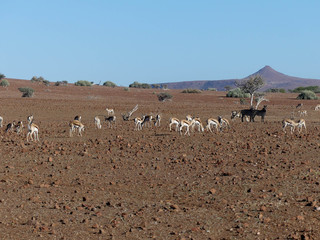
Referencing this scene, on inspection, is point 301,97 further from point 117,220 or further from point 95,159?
point 117,220

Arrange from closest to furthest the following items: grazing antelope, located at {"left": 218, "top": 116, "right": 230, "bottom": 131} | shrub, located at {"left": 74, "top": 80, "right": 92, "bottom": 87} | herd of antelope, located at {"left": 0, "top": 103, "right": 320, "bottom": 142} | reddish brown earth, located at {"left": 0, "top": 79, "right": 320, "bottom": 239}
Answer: reddish brown earth, located at {"left": 0, "top": 79, "right": 320, "bottom": 239} → herd of antelope, located at {"left": 0, "top": 103, "right": 320, "bottom": 142} → grazing antelope, located at {"left": 218, "top": 116, "right": 230, "bottom": 131} → shrub, located at {"left": 74, "top": 80, "right": 92, "bottom": 87}

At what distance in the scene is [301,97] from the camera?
58812mm

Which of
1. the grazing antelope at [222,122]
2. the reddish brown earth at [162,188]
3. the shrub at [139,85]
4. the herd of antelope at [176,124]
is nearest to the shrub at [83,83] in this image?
the shrub at [139,85]

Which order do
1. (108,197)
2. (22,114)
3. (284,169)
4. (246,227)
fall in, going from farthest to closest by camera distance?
(22,114) → (284,169) → (108,197) → (246,227)

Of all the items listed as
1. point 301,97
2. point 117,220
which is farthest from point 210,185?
point 301,97

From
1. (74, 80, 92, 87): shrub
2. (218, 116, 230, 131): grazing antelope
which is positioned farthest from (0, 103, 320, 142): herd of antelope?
(74, 80, 92, 87): shrub

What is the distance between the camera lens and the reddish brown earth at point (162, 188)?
7793mm

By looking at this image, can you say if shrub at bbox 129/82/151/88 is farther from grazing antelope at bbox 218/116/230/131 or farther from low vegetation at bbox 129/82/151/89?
grazing antelope at bbox 218/116/230/131

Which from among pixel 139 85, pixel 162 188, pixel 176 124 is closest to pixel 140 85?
pixel 139 85

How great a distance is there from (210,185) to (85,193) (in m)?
2.97

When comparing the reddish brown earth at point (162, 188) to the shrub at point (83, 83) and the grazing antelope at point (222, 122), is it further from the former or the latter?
the shrub at point (83, 83)

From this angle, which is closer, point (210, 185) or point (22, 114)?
point (210, 185)

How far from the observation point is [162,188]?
10492 mm

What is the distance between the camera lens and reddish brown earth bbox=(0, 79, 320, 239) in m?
7.79
